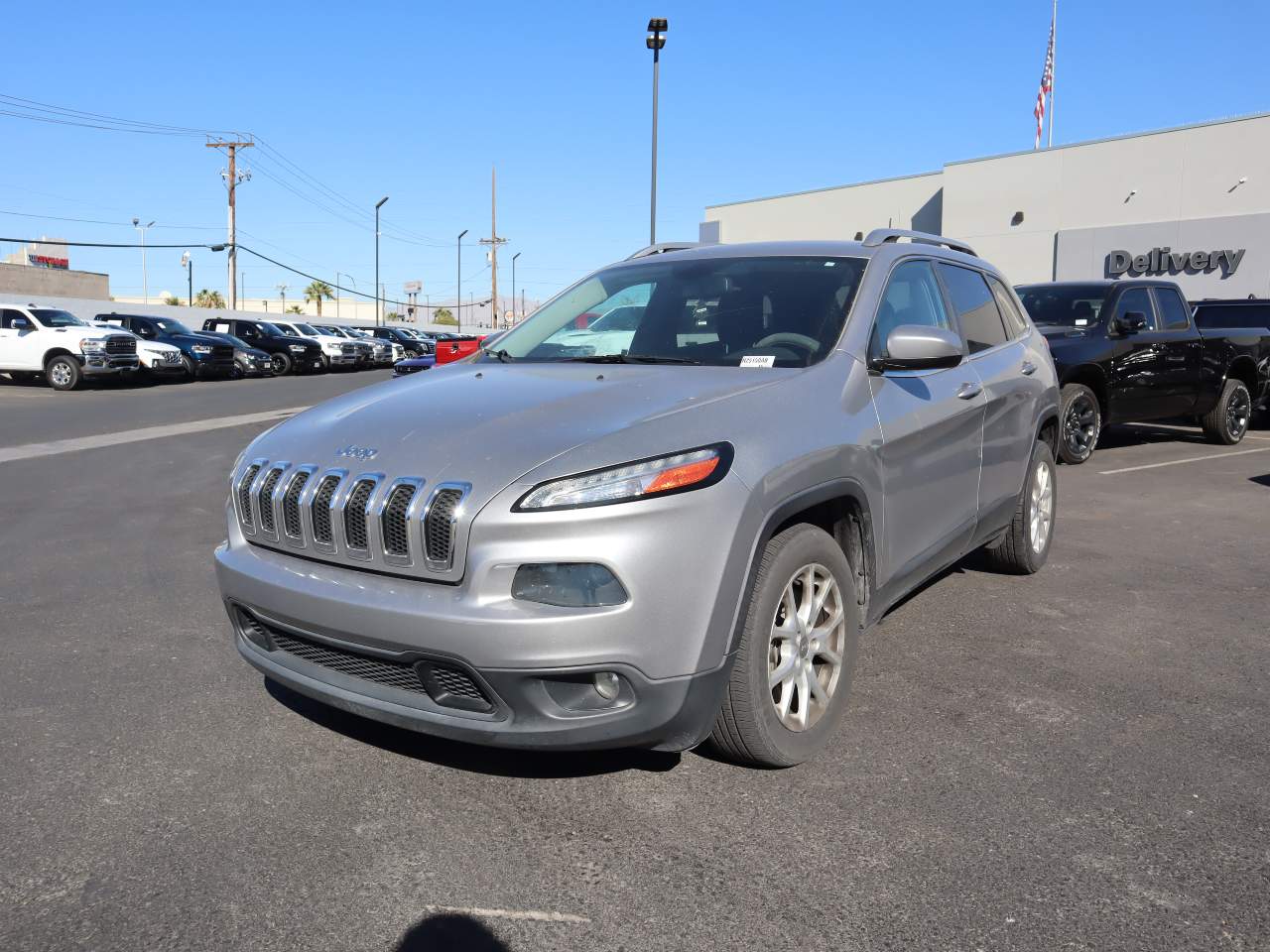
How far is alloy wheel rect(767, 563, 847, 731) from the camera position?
3189mm

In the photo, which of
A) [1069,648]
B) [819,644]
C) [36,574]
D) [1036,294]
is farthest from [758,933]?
[1036,294]

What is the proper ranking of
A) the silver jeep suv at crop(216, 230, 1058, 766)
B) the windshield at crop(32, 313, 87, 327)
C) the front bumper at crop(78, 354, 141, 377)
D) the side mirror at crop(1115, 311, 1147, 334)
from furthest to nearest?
the windshield at crop(32, 313, 87, 327)
the front bumper at crop(78, 354, 141, 377)
the side mirror at crop(1115, 311, 1147, 334)
the silver jeep suv at crop(216, 230, 1058, 766)

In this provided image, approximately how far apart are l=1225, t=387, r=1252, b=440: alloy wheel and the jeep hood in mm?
10926

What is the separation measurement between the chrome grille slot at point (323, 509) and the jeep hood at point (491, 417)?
0.07 m

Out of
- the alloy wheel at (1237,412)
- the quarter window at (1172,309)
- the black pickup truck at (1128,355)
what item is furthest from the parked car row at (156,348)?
the alloy wheel at (1237,412)

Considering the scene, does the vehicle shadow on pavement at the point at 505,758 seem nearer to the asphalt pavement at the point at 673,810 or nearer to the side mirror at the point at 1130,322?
the asphalt pavement at the point at 673,810

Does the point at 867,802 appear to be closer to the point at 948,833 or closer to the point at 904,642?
the point at 948,833

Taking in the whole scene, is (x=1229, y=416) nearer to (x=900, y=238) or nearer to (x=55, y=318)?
(x=900, y=238)

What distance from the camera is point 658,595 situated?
2.70m

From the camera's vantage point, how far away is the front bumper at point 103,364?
2264 centimetres

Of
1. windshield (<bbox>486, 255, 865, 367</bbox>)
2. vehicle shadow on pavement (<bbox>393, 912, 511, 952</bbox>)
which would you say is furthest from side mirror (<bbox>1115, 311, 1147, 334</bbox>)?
vehicle shadow on pavement (<bbox>393, 912, 511, 952</bbox>)

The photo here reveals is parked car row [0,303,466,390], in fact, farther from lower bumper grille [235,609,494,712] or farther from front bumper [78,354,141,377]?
lower bumper grille [235,609,494,712]

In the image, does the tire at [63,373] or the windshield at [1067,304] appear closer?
the windshield at [1067,304]

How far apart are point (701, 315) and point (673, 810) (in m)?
1.96
